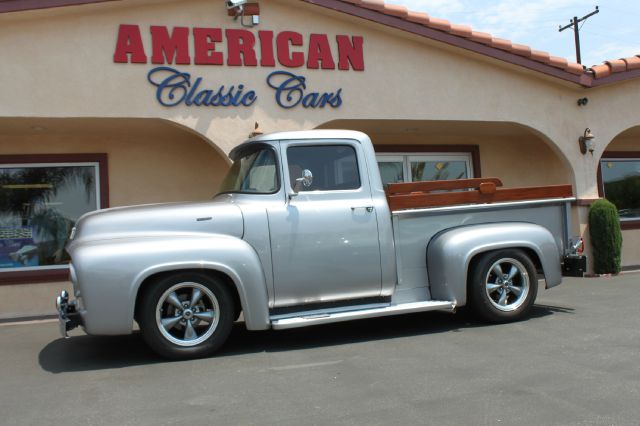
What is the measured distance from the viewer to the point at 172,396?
4.36 metres

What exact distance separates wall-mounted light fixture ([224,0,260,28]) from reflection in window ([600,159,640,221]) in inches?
338

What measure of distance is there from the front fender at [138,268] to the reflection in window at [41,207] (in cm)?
477

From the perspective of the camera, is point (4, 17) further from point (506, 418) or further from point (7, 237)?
point (506, 418)

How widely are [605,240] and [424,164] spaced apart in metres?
3.56

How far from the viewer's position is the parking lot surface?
12.7ft

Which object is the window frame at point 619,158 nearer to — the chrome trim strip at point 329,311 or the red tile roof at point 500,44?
the red tile roof at point 500,44

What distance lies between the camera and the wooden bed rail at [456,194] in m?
6.29

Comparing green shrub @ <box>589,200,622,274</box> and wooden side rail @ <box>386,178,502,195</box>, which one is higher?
wooden side rail @ <box>386,178,502,195</box>

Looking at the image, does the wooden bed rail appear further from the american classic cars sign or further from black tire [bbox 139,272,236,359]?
the american classic cars sign

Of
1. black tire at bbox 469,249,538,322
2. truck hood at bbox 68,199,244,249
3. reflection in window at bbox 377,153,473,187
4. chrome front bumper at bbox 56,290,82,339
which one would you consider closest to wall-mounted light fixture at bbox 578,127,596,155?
reflection in window at bbox 377,153,473,187

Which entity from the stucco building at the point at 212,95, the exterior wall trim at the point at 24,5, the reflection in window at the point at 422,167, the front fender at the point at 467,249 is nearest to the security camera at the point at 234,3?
the stucco building at the point at 212,95

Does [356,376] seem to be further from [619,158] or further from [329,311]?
[619,158]

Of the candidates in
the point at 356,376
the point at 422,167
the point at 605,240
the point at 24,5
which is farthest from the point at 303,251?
the point at 605,240

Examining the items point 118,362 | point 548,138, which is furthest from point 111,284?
point 548,138
